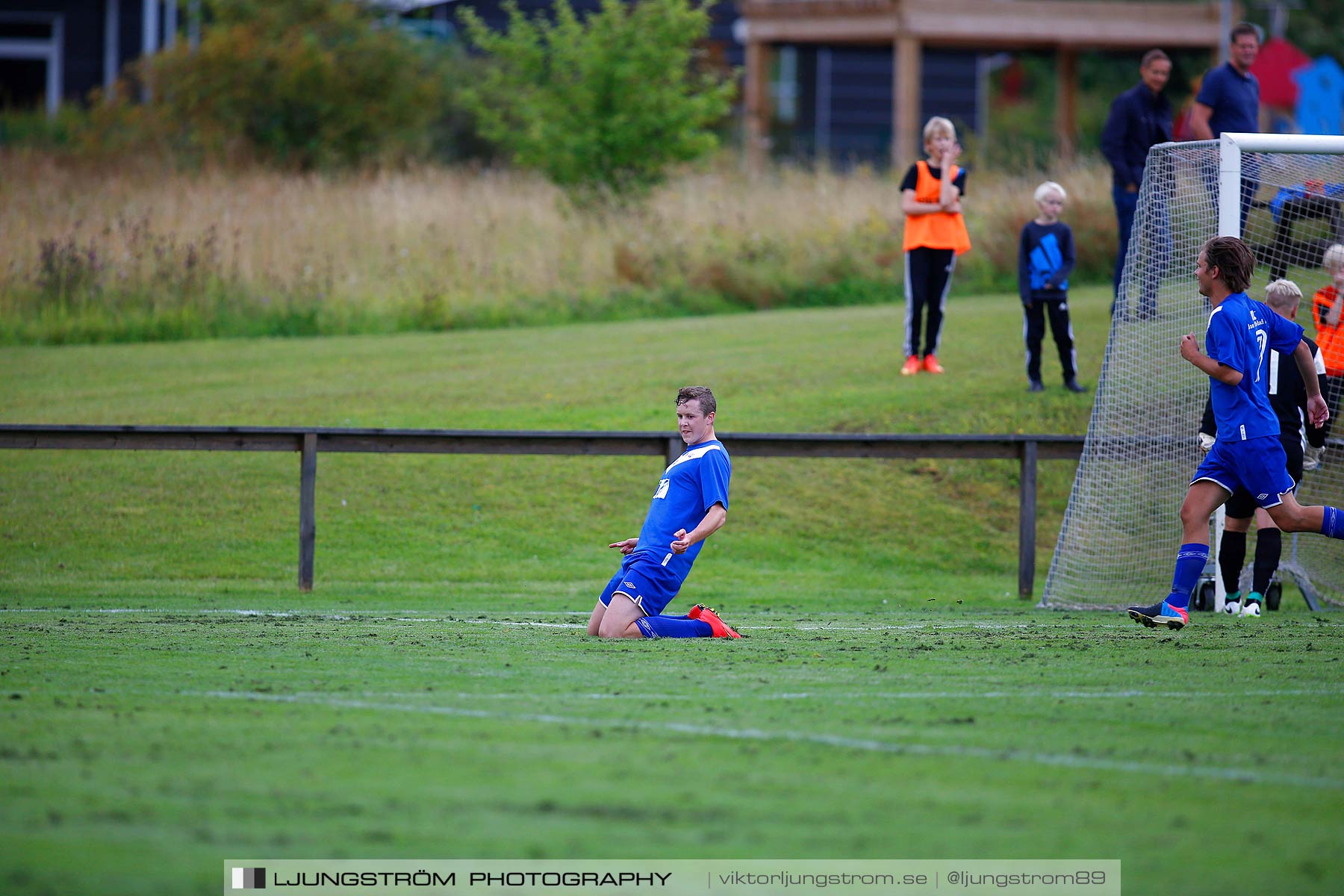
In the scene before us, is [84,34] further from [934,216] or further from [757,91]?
[934,216]

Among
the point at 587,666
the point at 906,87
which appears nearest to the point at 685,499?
the point at 587,666

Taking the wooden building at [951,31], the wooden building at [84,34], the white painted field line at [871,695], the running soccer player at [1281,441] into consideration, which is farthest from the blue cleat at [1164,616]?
the wooden building at [84,34]

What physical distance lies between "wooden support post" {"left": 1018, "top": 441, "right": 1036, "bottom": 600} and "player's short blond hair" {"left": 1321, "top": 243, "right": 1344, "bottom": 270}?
2530 millimetres

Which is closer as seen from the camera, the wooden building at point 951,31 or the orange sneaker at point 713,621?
the orange sneaker at point 713,621

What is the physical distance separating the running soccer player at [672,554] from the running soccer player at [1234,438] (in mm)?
2439

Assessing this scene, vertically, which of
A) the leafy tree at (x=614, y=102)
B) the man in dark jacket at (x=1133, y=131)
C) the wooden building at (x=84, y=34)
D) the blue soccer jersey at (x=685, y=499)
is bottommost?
the blue soccer jersey at (x=685, y=499)

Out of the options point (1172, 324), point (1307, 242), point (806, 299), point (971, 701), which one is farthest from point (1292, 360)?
point (806, 299)

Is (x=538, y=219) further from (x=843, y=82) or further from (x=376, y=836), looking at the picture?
(x=843, y=82)

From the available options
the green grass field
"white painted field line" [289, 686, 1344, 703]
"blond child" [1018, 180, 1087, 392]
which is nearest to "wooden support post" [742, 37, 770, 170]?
the green grass field

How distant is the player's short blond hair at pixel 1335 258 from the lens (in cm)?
1121

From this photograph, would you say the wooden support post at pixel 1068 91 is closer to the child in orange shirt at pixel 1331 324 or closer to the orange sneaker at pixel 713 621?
the child in orange shirt at pixel 1331 324

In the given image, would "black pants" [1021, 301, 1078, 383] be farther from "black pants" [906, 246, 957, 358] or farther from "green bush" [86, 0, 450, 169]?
"green bush" [86, 0, 450, 169]

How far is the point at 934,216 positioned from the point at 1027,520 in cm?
433

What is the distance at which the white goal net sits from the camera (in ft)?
37.5
